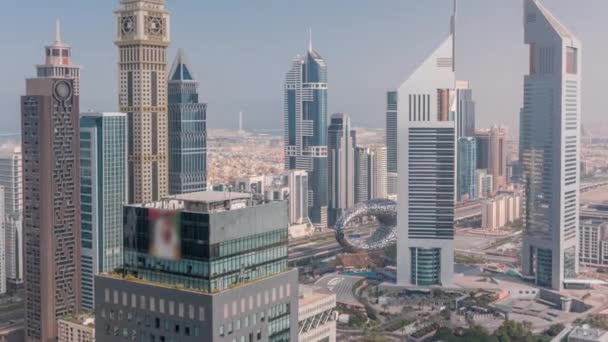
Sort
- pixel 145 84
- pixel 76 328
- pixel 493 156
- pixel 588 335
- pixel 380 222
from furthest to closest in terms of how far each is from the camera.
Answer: pixel 493 156 → pixel 380 222 → pixel 145 84 → pixel 76 328 → pixel 588 335

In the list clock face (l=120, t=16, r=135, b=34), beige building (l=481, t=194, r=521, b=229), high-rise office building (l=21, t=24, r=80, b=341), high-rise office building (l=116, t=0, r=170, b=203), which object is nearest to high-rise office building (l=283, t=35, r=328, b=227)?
beige building (l=481, t=194, r=521, b=229)

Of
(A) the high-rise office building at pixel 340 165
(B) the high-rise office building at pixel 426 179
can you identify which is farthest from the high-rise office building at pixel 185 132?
(A) the high-rise office building at pixel 340 165

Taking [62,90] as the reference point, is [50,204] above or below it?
below

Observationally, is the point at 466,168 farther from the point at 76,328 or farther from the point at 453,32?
the point at 76,328

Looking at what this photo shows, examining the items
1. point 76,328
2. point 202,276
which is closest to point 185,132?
point 76,328

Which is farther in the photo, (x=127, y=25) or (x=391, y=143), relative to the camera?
(x=391, y=143)

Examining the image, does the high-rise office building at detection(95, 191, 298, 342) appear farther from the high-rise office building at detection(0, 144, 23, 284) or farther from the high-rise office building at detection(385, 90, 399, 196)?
the high-rise office building at detection(385, 90, 399, 196)

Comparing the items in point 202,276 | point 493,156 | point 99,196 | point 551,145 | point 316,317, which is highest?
point 551,145

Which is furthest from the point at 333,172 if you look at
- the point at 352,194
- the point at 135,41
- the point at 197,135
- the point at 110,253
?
the point at 110,253
